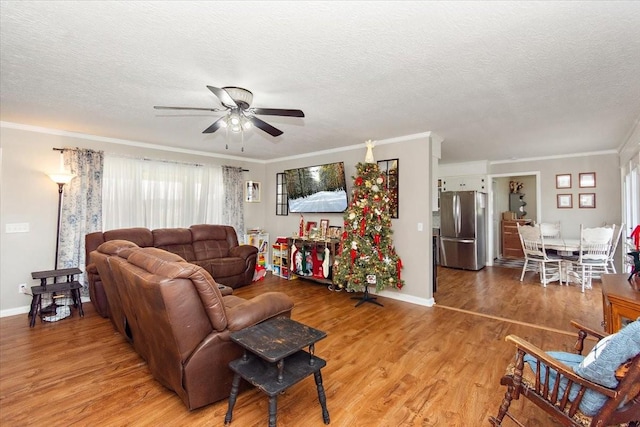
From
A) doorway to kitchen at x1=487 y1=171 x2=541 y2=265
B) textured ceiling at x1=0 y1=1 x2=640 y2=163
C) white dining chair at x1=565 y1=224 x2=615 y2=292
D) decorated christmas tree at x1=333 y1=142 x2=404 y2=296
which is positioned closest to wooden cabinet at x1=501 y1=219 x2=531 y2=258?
doorway to kitchen at x1=487 y1=171 x2=541 y2=265

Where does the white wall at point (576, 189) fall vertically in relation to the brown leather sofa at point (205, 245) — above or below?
above

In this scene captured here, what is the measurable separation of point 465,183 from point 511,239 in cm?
199

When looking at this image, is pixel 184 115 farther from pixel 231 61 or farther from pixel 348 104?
pixel 348 104

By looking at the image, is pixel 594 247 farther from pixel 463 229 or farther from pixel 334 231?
pixel 334 231

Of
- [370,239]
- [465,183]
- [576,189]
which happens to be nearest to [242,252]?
[370,239]

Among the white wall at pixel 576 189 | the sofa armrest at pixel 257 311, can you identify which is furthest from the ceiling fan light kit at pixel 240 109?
the white wall at pixel 576 189

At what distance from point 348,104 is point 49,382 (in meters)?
3.66

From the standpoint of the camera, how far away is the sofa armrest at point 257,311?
82.8 inches

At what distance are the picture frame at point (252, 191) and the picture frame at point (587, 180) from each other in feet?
22.2

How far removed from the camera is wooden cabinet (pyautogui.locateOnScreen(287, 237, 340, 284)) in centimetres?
530

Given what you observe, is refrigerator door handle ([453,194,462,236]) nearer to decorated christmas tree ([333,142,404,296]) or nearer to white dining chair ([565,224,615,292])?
white dining chair ([565,224,615,292])

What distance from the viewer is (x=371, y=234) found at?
14.3 feet

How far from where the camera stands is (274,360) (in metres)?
1.61

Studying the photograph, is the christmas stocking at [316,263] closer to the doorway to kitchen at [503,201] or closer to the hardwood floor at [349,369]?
the hardwood floor at [349,369]
